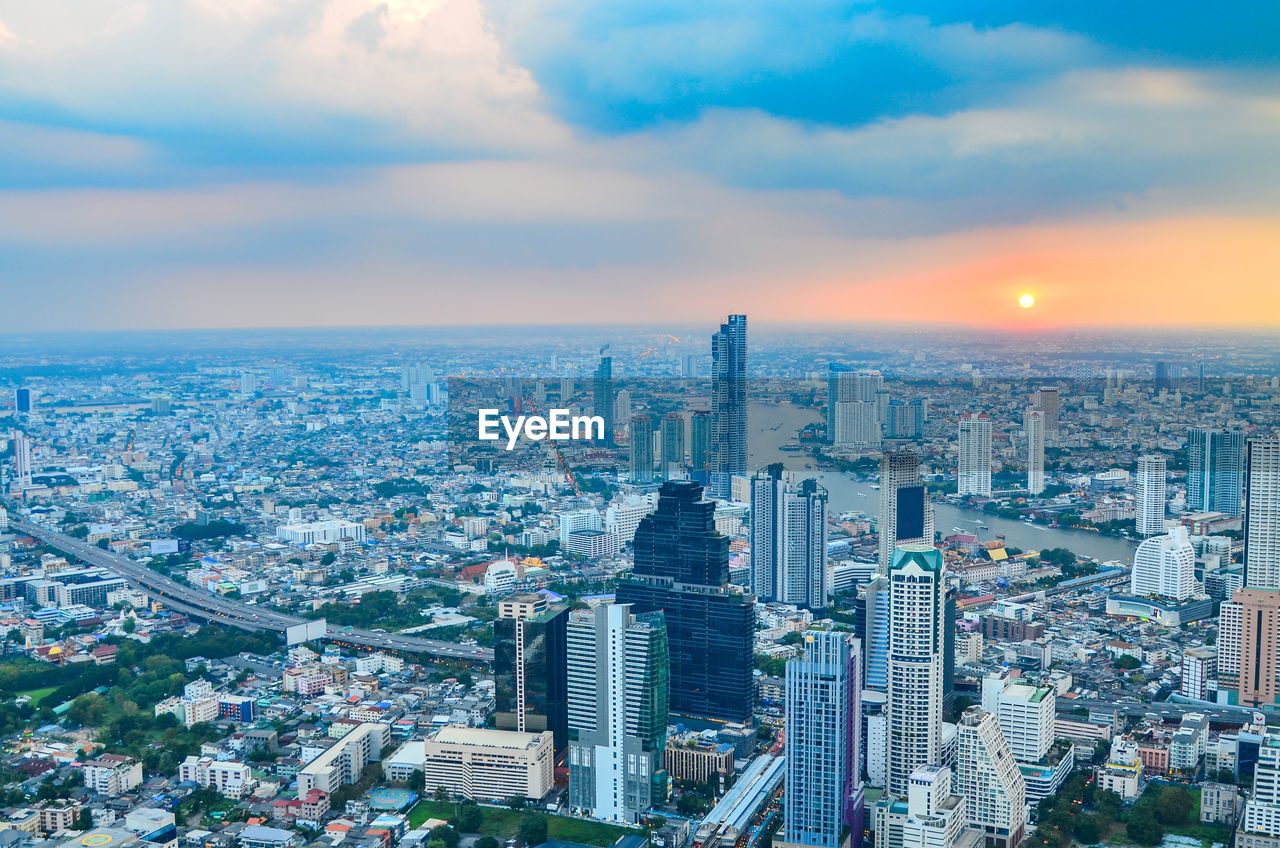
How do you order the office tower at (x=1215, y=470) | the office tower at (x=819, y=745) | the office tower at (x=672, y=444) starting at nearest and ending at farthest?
1. the office tower at (x=819, y=745)
2. the office tower at (x=1215, y=470)
3. the office tower at (x=672, y=444)

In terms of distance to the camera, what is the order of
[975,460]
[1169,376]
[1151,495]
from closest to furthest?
[1169,376], [1151,495], [975,460]

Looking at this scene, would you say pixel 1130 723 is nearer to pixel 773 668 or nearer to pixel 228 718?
pixel 773 668

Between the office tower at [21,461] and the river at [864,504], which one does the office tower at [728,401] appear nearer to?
the river at [864,504]

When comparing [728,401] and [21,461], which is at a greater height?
[728,401]

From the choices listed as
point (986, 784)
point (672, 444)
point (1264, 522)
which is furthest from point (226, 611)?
point (1264, 522)

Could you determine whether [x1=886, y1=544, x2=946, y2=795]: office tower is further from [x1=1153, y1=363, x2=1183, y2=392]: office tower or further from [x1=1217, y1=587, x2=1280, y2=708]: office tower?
[x1=1153, y1=363, x2=1183, y2=392]: office tower

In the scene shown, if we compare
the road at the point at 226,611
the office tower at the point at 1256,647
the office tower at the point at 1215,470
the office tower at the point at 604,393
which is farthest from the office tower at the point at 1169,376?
the road at the point at 226,611

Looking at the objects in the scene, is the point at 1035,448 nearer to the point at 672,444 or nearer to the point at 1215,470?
the point at 1215,470
